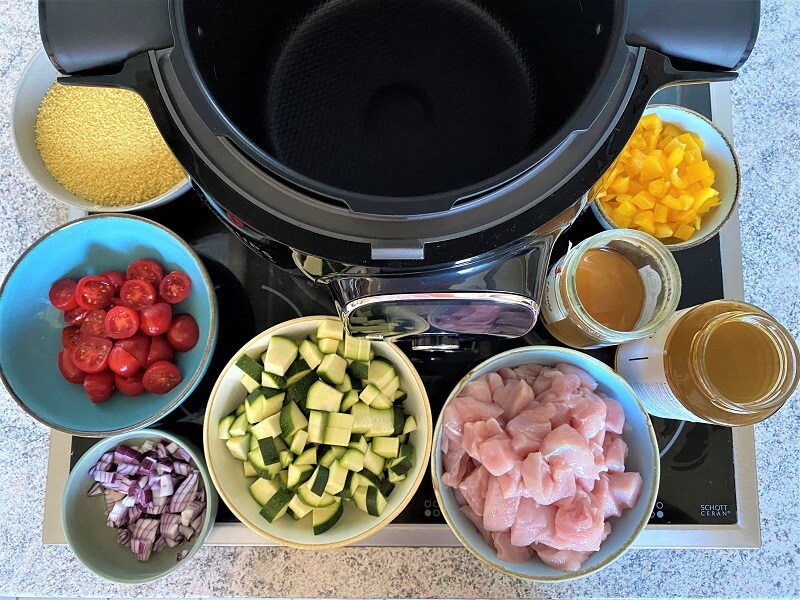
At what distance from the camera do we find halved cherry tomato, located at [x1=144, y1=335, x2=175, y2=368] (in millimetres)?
862

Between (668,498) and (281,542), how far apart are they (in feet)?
1.85

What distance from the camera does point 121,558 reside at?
2.82ft

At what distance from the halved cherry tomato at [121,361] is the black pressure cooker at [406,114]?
341 mm

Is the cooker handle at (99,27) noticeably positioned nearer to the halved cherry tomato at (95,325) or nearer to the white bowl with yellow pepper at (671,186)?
the halved cherry tomato at (95,325)

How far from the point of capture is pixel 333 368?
0.83 m

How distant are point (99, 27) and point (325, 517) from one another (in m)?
0.63

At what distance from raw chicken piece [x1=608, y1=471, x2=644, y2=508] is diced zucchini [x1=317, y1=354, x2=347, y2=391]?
1.27ft

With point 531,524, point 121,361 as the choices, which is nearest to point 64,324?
point 121,361

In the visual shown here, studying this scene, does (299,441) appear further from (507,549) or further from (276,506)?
(507,549)

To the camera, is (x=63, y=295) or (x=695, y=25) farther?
(x=63, y=295)

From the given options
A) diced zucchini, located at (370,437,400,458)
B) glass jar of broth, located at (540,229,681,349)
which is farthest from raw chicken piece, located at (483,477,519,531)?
glass jar of broth, located at (540,229,681,349)

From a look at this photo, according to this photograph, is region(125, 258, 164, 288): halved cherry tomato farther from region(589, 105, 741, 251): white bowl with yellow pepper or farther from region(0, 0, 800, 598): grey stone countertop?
region(589, 105, 741, 251): white bowl with yellow pepper

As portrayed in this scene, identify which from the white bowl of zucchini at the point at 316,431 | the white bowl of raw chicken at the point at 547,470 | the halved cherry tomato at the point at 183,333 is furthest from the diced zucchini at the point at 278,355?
the white bowl of raw chicken at the point at 547,470

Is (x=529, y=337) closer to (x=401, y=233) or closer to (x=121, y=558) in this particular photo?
(x=401, y=233)
